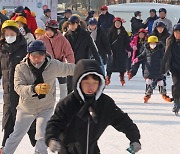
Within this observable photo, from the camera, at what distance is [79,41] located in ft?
29.5

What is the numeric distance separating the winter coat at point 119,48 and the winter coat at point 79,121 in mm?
8472

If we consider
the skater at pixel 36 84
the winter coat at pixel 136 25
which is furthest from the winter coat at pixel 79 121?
the winter coat at pixel 136 25

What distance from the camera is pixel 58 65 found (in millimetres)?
5363

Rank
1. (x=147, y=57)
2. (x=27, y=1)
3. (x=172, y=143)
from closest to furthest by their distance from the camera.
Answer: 1. (x=172, y=143)
2. (x=147, y=57)
3. (x=27, y=1)

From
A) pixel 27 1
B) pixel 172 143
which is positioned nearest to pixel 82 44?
pixel 172 143

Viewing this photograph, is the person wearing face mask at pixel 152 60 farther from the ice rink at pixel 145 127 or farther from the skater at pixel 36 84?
the skater at pixel 36 84

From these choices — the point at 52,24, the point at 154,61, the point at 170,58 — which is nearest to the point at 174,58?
the point at 170,58

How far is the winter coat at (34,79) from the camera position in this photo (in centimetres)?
522

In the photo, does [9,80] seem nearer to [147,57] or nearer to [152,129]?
[152,129]

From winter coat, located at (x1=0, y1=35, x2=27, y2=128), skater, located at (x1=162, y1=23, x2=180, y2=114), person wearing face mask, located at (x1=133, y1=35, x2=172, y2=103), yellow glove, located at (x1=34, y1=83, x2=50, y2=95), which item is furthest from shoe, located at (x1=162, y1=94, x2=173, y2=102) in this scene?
yellow glove, located at (x1=34, y1=83, x2=50, y2=95)

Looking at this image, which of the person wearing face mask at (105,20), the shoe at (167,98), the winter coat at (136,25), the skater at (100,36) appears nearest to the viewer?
the shoe at (167,98)

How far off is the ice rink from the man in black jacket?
3.61 ft

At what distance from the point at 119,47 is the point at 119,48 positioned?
0.03m

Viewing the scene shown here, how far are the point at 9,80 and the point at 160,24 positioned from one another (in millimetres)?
5967
